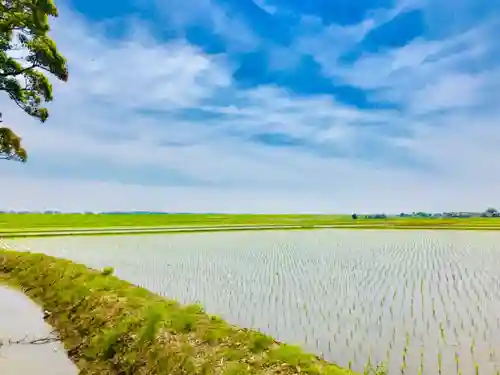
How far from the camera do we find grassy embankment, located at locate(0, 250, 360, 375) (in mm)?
5754

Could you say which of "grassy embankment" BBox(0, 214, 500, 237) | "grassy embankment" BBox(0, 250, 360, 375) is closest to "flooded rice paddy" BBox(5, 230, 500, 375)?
"grassy embankment" BBox(0, 250, 360, 375)

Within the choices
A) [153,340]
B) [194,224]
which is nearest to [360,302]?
[153,340]

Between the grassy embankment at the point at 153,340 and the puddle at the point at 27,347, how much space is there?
248 millimetres

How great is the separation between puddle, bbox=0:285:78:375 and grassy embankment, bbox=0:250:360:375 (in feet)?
0.81

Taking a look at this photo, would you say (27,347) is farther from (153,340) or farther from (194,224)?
(194,224)

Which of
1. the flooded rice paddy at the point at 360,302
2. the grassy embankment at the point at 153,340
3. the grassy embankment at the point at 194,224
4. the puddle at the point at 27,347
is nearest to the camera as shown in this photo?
the grassy embankment at the point at 153,340

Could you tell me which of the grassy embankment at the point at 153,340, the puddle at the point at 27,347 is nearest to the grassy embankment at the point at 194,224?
→ the puddle at the point at 27,347

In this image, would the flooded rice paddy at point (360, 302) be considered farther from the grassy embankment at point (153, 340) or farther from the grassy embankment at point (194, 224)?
the grassy embankment at point (194, 224)

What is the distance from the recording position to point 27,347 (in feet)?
26.3

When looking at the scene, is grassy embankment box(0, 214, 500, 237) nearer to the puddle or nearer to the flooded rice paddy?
the flooded rice paddy

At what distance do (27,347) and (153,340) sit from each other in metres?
2.77

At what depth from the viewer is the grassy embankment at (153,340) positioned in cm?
575

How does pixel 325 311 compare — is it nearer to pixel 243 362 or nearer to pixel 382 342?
pixel 382 342

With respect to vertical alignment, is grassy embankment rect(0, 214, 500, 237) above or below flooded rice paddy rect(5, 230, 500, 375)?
above
